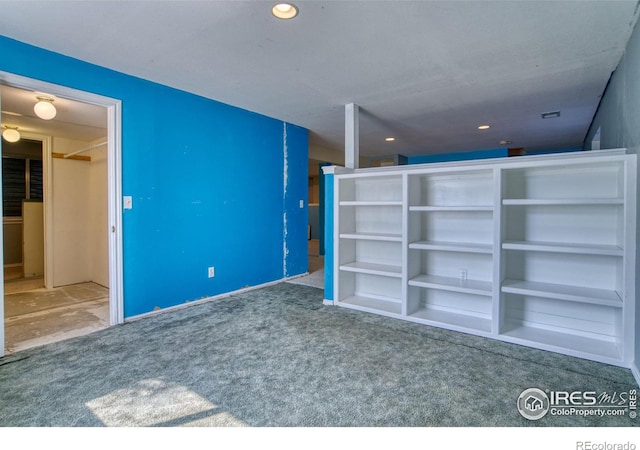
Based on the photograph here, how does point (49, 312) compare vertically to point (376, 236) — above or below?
below

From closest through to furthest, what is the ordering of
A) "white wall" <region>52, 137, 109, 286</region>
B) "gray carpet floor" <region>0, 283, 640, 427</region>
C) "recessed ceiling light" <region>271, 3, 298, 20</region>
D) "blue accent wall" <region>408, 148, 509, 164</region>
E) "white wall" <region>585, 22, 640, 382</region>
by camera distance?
1. "gray carpet floor" <region>0, 283, 640, 427</region>
2. "recessed ceiling light" <region>271, 3, 298, 20</region>
3. "white wall" <region>585, 22, 640, 382</region>
4. "white wall" <region>52, 137, 109, 286</region>
5. "blue accent wall" <region>408, 148, 509, 164</region>

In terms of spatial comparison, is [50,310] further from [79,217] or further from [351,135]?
[351,135]

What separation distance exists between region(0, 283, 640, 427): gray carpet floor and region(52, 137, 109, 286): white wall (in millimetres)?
2417

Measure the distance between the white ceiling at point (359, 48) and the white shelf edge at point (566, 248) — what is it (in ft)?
4.82

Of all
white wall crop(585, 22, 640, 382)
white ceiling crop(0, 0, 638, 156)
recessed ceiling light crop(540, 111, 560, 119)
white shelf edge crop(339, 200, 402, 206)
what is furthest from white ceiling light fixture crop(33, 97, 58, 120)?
recessed ceiling light crop(540, 111, 560, 119)

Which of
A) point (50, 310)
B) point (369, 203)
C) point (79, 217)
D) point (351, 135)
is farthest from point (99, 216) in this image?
point (369, 203)

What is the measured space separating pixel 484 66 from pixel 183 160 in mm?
2988

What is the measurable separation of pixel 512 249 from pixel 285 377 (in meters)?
2.01

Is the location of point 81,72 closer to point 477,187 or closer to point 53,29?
point 53,29

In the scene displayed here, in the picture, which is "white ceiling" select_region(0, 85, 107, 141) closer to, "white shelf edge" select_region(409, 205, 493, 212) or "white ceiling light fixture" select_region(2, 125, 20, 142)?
"white ceiling light fixture" select_region(2, 125, 20, 142)

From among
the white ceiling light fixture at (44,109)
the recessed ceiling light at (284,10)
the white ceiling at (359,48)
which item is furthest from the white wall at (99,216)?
the recessed ceiling light at (284,10)

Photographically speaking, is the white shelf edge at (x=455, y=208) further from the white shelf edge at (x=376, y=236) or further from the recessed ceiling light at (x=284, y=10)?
the recessed ceiling light at (x=284, y=10)

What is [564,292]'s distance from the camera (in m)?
2.48

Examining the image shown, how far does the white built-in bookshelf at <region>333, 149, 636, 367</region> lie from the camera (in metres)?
2.38
